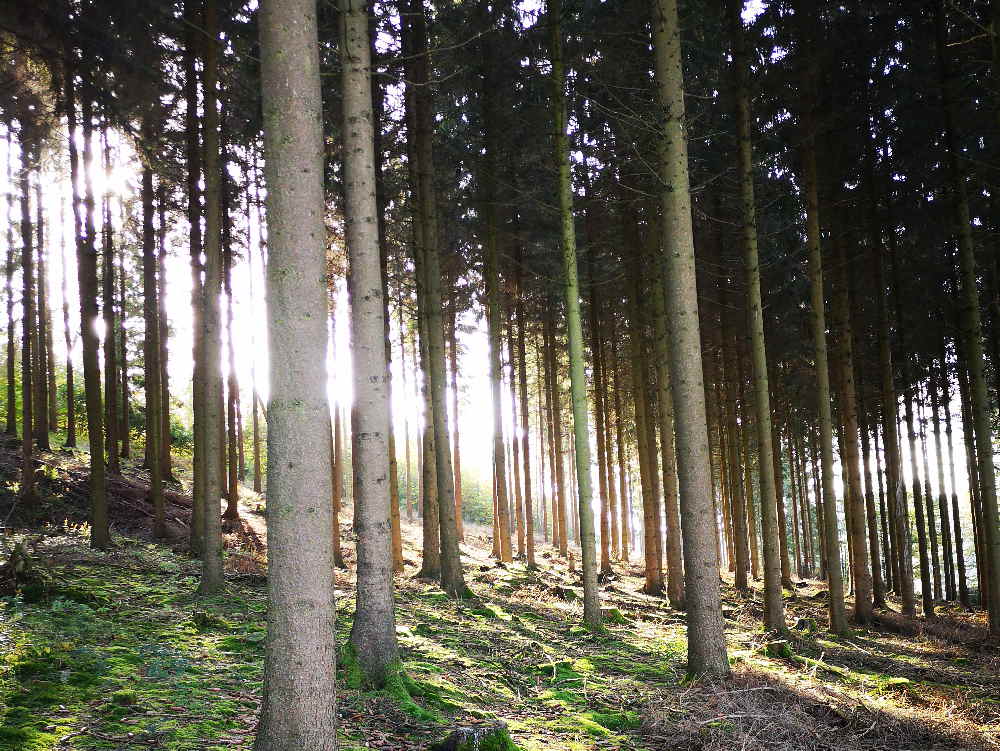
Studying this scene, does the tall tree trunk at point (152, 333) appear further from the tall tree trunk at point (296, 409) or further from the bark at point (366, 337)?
the tall tree trunk at point (296, 409)

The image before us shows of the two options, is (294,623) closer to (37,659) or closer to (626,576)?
(37,659)

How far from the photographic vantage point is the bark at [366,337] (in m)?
6.56

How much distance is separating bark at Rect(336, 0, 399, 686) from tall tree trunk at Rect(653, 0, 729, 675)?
146 inches

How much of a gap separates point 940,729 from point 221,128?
51.7ft

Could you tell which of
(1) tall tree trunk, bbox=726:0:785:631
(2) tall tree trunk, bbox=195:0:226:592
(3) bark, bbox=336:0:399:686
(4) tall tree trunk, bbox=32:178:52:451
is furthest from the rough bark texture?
(4) tall tree trunk, bbox=32:178:52:451

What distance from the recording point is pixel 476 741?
15.3 ft

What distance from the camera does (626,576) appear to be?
20969 mm

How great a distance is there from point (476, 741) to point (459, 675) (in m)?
2.75

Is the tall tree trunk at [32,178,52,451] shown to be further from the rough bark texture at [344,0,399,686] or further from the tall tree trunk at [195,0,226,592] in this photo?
the rough bark texture at [344,0,399,686]

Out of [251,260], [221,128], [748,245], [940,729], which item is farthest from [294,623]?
[251,260]

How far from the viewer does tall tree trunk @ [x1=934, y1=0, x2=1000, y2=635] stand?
10.5 meters

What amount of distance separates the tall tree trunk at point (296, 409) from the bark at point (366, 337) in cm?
247

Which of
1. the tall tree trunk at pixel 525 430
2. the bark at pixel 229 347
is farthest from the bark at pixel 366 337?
the tall tree trunk at pixel 525 430

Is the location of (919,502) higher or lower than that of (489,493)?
higher
